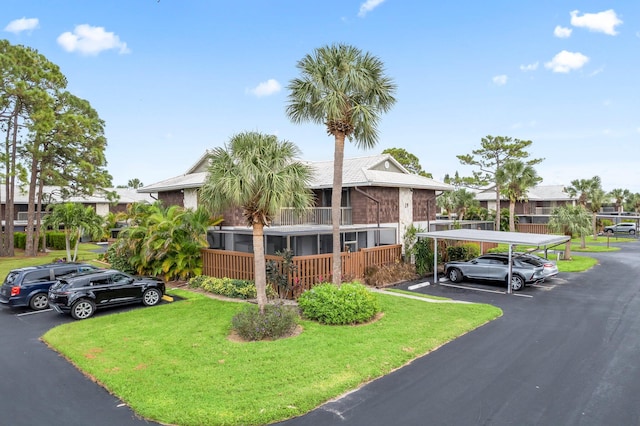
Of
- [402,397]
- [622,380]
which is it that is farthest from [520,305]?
[402,397]

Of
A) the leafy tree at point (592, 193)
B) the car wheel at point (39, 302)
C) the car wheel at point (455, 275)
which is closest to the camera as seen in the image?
the car wheel at point (39, 302)

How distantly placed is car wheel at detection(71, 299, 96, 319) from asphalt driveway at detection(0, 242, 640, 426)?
88cm

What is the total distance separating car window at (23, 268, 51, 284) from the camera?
50.3 feet

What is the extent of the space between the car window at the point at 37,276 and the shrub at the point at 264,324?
30.8 ft

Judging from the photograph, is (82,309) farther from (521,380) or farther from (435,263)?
(435,263)

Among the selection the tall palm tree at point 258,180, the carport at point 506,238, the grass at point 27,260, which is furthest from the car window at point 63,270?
the carport at point 506,238

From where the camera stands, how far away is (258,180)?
11.9 m

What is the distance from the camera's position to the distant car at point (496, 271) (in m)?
18.3

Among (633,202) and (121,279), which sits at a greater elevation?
(633,202)

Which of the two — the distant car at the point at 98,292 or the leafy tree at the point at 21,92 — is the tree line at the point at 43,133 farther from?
the distant car at the point at 98,292

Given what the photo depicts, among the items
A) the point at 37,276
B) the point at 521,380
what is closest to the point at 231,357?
the point at 521,380

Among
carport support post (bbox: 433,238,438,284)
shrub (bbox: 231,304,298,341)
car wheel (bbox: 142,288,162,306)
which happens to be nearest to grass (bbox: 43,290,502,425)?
shrub (bbox: 231,304,298,341)

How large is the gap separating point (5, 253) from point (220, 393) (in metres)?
34.2

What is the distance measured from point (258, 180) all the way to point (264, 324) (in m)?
4.21
